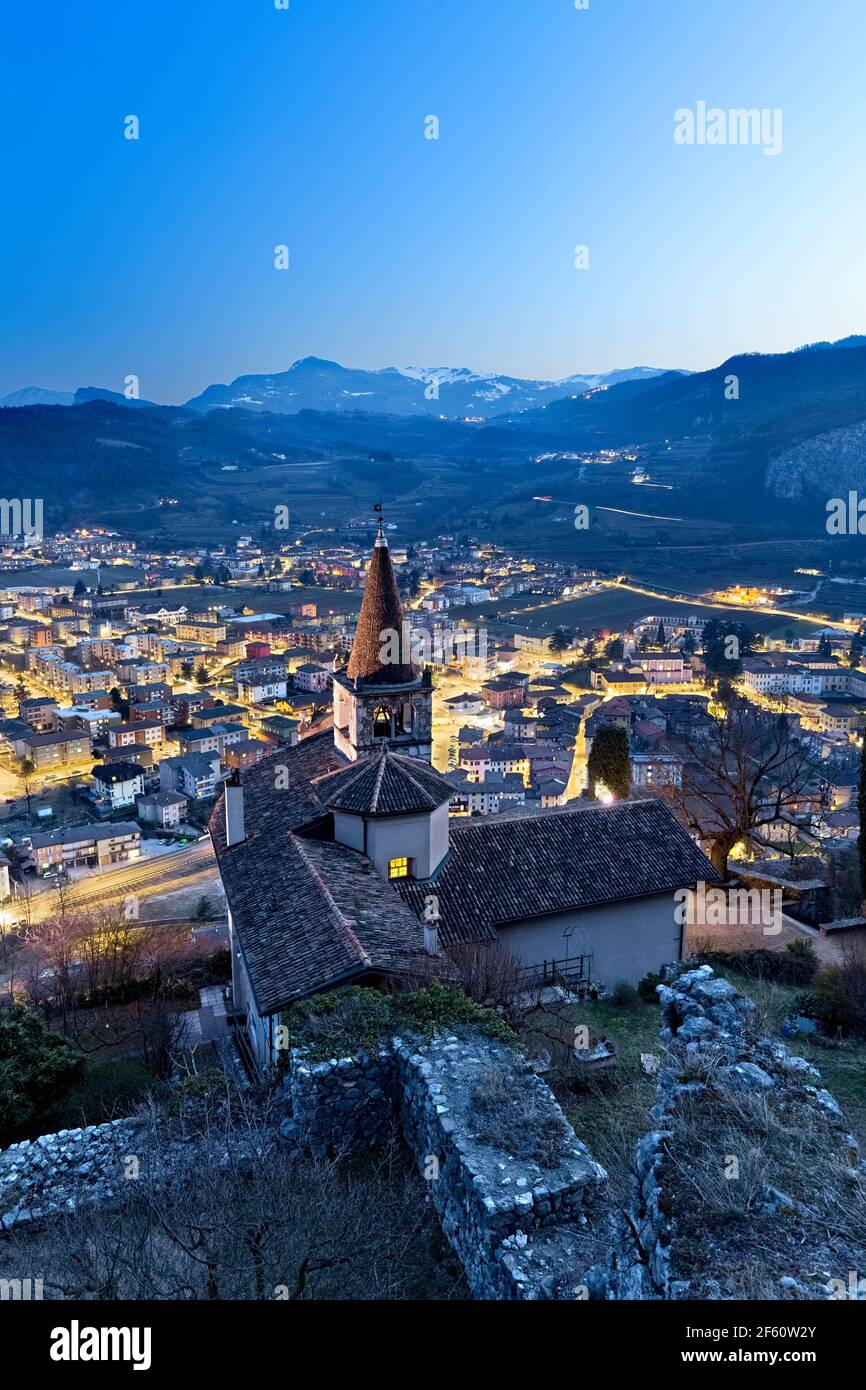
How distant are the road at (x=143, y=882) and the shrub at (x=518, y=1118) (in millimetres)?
42254

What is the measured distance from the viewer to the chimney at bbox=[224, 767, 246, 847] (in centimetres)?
1941

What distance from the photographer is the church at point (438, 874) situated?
51.6 feet

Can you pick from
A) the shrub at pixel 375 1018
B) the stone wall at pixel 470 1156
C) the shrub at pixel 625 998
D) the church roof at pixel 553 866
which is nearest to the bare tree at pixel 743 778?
the church roof at pixel 553 866

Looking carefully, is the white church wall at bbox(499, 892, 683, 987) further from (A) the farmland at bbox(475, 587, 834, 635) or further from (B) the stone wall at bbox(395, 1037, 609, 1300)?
(A) the farmland at bbox(475, 587, 834, 635)

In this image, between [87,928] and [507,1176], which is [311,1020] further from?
[87,928]

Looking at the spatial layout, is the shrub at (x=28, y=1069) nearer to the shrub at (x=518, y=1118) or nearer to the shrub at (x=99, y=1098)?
the shrub at (x=99, y=1098)

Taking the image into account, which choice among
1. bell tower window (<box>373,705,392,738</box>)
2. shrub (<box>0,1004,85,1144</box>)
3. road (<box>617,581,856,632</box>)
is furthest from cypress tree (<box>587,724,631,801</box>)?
road (<box>617,581,856,632</box>)

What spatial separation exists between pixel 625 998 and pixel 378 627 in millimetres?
10393

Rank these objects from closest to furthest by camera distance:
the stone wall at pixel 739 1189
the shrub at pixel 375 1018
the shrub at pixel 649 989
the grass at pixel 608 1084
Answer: the stone wall at pixel 739 1189
the grass at pixel 608 1084
the shrub at pixel 375 1018
the shrub at pixel 649 989

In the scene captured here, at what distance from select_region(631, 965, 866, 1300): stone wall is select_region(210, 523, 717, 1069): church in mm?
6579

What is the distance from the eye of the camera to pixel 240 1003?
18125 mm

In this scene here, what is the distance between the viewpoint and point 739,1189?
6.60 m

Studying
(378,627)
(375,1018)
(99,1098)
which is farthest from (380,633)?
(375,1018)
